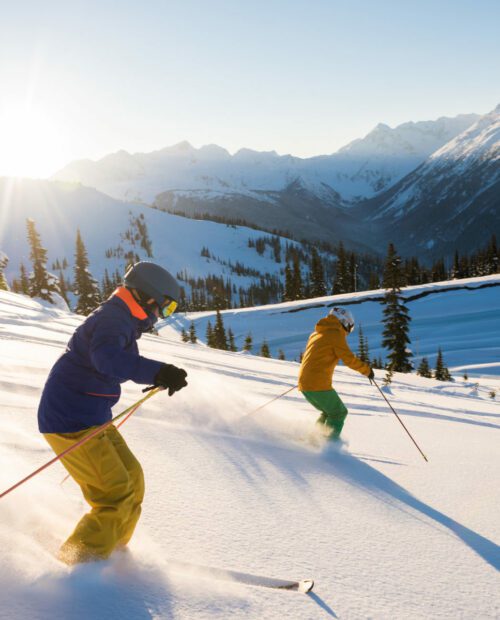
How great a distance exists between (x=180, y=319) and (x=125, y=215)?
140576 millimetres

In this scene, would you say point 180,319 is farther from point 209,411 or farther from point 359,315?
point 209,411

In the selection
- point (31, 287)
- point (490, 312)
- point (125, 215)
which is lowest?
point (490, 312)

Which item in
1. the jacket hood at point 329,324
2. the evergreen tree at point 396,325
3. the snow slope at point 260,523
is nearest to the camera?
the snow slope at point 260,523

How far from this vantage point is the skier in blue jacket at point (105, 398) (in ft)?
8.79

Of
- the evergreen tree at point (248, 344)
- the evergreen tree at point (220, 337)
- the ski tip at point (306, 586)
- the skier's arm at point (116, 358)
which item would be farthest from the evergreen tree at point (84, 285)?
the ski tip at point (306, 586)

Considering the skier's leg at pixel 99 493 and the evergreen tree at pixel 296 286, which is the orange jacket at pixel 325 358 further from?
the evergreen tree at pixel 296 286

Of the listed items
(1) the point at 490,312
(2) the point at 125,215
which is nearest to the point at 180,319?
(1) the point at 490,312

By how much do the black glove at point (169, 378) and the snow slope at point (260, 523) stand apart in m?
1.06

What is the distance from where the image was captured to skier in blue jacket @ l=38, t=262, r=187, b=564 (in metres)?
2.68

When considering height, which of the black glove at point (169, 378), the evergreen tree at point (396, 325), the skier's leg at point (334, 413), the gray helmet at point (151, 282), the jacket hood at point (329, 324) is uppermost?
the gray helmet at point (151, 282)

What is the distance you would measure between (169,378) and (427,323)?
41.1 m

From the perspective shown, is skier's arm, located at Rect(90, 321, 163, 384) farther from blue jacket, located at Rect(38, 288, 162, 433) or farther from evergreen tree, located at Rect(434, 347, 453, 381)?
evergreen tree, located at Rect(434, 347, 453, 381)

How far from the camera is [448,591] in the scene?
260 cm

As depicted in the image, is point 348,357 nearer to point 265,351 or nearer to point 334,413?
point 334,413
